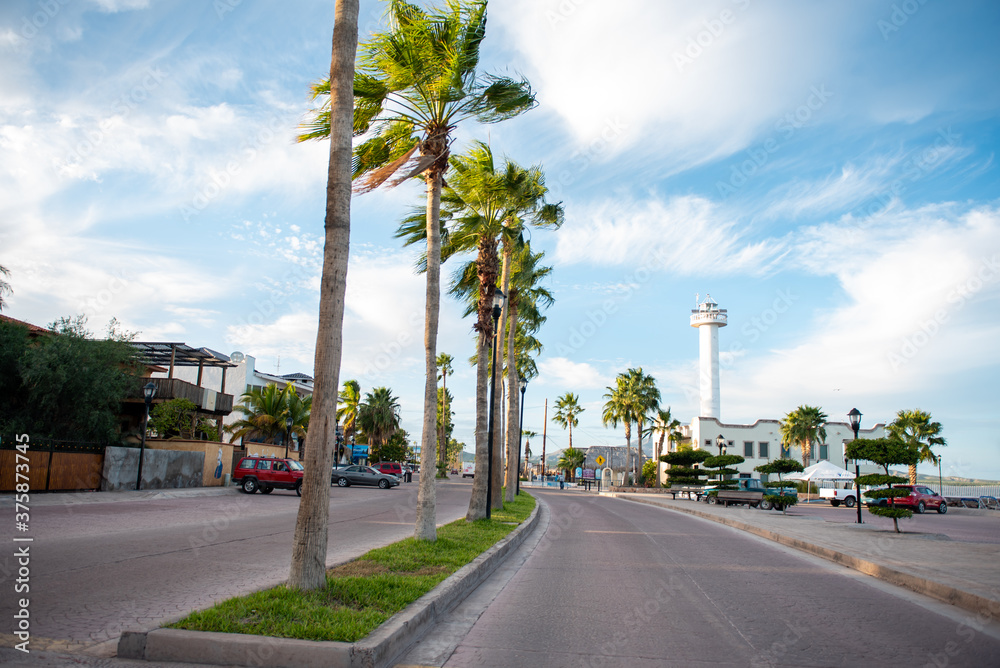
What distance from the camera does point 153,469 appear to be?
86.9ft

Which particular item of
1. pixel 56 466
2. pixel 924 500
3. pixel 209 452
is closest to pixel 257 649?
pixel 56 466

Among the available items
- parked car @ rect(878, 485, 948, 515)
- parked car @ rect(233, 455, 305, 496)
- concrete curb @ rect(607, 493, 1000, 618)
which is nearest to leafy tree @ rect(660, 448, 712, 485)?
parked car @ rect(878, 485, 948, 515)

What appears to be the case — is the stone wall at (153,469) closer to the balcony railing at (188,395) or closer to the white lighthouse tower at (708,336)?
the balcony railing at (188,395)

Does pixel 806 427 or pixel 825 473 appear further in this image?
pixel 806 427

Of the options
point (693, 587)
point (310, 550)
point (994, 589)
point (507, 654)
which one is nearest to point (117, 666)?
point (310, 550)

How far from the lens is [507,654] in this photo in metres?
5.48

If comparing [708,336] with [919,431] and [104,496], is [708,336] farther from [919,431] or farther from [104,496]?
[104,496]

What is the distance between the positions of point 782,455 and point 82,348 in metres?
61.3

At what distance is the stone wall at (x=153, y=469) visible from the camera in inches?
944

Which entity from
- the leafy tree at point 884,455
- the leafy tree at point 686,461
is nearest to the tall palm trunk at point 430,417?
the leafy tree at point 884,455

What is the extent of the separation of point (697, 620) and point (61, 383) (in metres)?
23.8

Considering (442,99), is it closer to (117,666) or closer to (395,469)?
(117,666)

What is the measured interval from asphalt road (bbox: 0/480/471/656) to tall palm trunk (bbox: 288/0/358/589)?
4.32ft

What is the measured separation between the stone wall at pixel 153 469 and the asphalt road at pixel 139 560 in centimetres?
534
